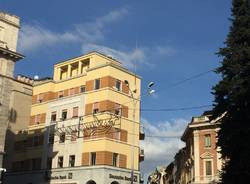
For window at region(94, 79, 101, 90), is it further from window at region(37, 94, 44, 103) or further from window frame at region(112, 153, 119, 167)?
window at region(37, 94, 44, 103)

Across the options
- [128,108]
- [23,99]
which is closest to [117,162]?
[128,108]

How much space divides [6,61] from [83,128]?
1261 centimetres

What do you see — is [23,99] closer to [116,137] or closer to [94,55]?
[94,55]

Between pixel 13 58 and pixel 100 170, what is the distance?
1491 centimetres

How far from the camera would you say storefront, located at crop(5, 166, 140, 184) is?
163 ft

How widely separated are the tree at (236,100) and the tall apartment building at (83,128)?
1744cm

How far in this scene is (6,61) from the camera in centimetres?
4550

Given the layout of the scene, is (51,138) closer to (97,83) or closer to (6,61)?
(97,83)

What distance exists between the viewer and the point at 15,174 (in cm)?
5941

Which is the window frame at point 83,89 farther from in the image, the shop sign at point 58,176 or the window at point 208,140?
the window at point 208,140

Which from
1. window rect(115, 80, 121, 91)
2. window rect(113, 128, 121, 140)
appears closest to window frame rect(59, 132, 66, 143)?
window rect(113, 128, 121, 140)

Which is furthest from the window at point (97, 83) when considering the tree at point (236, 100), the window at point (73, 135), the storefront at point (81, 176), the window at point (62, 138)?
the tree at point (236, 100)

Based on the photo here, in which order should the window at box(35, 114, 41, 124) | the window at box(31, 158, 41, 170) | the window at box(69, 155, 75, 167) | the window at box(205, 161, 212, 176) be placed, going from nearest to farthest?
1. the window at box(69, 155, 75, 167)
2. the window at box(31, 158, 41, 170)
3. the window at box(35, 114, 41, 124)
4. the window at box(205, 161, 212, 176)

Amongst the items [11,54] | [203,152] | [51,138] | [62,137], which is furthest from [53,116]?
[203,152]
